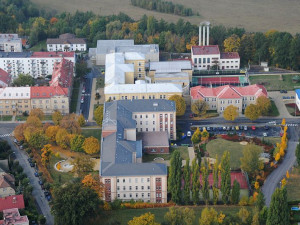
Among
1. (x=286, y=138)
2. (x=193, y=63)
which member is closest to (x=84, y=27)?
(x=193, y=63)

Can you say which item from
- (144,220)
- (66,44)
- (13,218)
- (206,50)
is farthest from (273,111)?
(66,44)

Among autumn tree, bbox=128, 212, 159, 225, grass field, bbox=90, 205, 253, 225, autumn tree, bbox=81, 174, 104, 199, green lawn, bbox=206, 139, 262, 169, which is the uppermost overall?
green lawn, bbox=206, 139, 262, 169

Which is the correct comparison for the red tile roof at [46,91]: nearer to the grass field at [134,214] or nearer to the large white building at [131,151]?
the large white building at [131,151]

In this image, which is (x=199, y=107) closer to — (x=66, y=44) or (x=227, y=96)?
(x=227, y=96)

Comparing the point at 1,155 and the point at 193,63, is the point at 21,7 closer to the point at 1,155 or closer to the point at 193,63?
the point at 193,63

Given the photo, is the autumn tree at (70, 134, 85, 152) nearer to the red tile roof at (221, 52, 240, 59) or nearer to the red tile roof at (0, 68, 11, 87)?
the red tile roof at (0, 68, 11, 87)

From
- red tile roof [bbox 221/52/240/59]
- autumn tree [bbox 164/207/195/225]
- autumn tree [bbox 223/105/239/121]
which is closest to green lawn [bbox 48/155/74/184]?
autumn tree [bbox 164/207/195/225]
